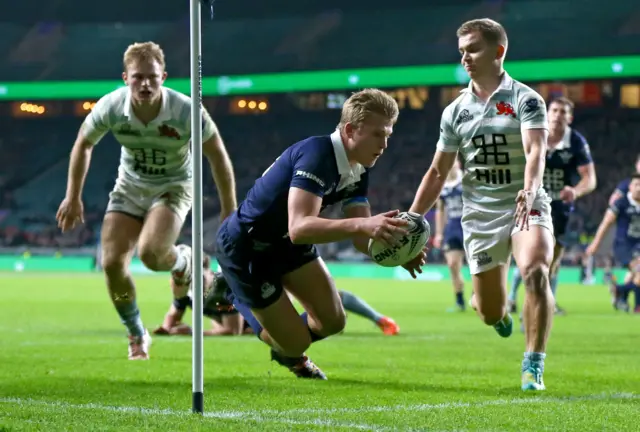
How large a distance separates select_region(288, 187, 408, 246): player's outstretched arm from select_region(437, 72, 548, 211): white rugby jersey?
6.30ft

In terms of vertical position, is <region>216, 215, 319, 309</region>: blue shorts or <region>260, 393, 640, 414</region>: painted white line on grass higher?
<region>216, 215, 319, 309</region>: blue shorts

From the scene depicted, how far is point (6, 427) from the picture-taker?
15.1 ft

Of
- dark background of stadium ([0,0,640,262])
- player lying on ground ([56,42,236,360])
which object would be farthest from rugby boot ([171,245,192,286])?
dark background of stadium ([0,0,640,262])

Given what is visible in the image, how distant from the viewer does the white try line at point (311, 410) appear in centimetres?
493

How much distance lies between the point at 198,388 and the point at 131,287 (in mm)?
3549

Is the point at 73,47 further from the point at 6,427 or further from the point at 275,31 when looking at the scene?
the point at 6,427

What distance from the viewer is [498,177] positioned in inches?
275

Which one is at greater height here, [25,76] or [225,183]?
[25,76]

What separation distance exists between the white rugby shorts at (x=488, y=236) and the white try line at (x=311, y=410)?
1262 mm

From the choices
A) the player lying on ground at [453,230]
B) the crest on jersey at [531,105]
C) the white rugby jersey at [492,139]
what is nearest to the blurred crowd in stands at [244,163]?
the player lying on ground at [453,230]

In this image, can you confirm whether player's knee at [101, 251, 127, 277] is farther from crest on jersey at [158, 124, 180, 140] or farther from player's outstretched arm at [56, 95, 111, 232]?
crest on jersey at [158, 124, 180, 140]

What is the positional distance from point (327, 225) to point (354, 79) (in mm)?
30743

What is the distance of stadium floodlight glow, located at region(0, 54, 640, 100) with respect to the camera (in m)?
32.8

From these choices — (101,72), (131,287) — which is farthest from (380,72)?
(131,287)
